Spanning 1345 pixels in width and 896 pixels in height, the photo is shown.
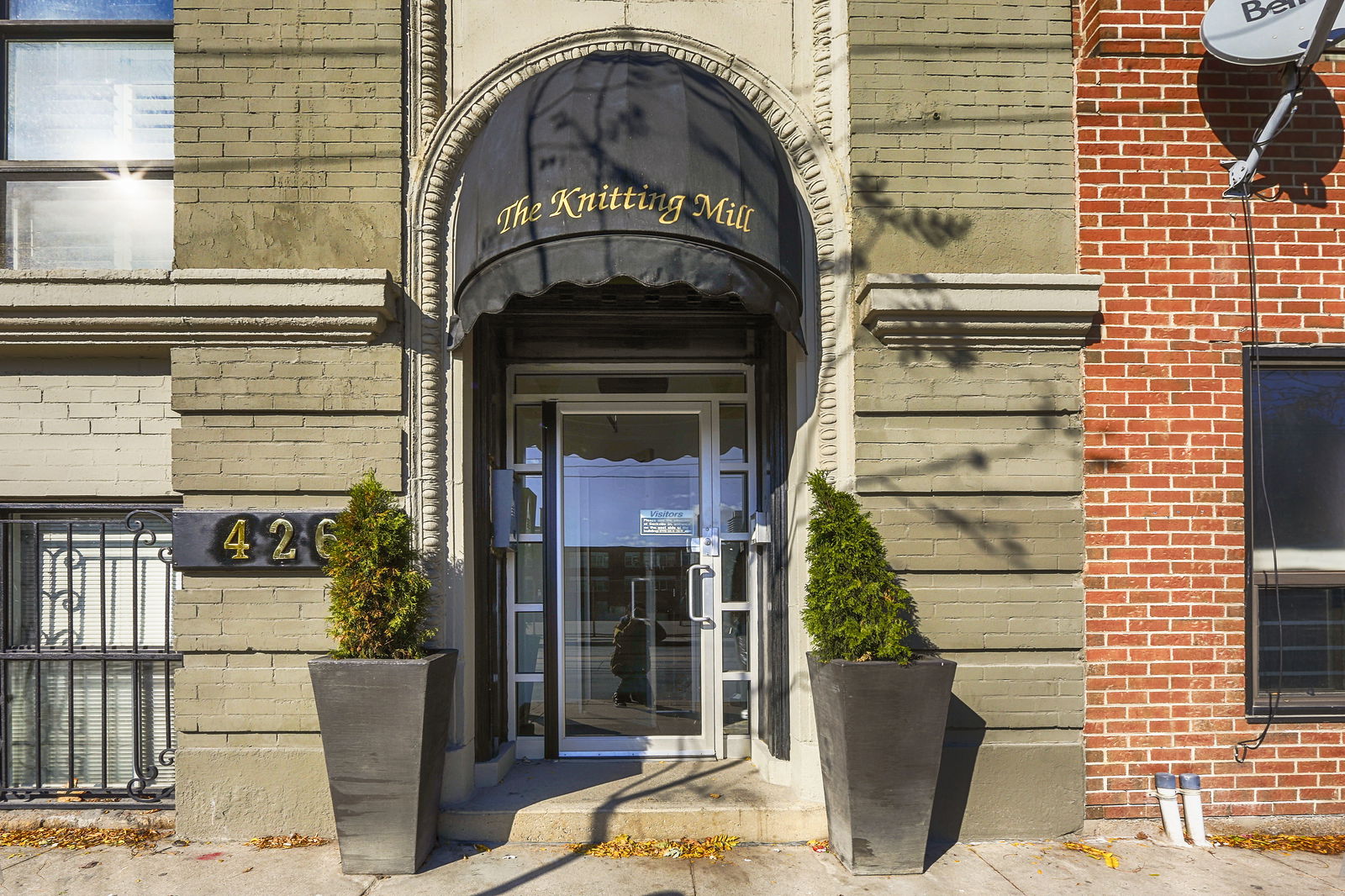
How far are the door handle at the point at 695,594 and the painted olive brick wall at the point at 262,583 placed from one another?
209cm

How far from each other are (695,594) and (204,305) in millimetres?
3495

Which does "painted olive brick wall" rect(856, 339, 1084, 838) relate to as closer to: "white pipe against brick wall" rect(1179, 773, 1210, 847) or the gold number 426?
"white pipe against brick wall" rect(1179, 773, 1210, 847)

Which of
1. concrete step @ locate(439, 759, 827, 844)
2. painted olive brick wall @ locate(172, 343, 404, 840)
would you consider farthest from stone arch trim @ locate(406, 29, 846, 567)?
concrete step @ locate(439, 759, 827, 844)

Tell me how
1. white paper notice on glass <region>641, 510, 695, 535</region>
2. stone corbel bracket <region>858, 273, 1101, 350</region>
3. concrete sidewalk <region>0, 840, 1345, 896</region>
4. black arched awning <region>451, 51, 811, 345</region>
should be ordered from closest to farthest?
1. concrete sidewalk <region>0, 840, 1345, 896</region>
2. black arched awning <region>451, 51, 811, 345</region>
3. stone corbel bracket <region>858, 273, 1101, 350</region>
4. white paper notice on glass <region>641, 510, 695, 535</region>

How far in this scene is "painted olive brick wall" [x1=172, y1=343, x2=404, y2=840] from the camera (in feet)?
15.1

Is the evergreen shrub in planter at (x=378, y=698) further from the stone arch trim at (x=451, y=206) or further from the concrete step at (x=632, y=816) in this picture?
the stone arch trim at (x=451, y=206)

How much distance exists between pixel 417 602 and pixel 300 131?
279 cm

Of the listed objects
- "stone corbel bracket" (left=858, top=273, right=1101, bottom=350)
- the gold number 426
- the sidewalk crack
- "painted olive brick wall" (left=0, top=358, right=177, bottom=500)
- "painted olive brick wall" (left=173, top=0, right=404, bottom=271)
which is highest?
"painted olive brick wall" (left=173, top=0, right=404, bottom=271)

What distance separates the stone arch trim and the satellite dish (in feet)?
7.04

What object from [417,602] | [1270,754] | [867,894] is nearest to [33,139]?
[417,602]

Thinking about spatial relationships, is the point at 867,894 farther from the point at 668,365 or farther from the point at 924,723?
the point at 668,365

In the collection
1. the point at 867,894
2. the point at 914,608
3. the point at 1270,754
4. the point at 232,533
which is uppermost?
the point at 232,533

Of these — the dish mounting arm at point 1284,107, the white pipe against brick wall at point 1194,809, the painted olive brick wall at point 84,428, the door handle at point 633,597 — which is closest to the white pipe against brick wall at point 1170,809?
the white pipe against brick wall at point 1194,809

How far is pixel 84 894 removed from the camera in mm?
3977
